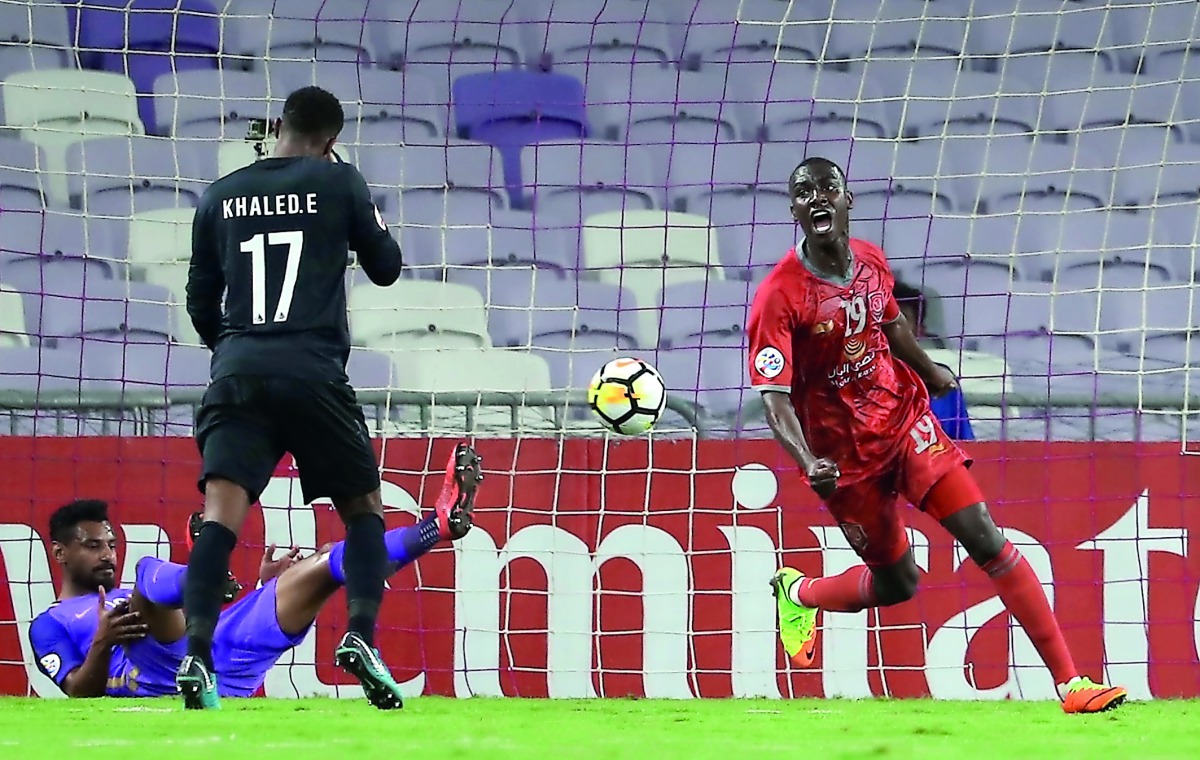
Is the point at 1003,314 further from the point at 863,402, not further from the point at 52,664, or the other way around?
the point at 52,664

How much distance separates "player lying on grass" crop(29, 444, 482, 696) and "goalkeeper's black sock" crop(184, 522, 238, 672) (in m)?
1.18

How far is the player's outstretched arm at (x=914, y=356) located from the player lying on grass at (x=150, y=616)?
5.17 feet

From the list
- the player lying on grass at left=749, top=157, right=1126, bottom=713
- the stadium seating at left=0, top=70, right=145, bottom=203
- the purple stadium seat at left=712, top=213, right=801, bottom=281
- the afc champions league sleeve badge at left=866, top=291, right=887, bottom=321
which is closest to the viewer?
the player lying on grass at left=749, top=157, right=1126, bottom=713

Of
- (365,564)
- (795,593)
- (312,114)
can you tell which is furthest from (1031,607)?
(312,114)

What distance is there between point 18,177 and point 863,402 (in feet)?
20.0

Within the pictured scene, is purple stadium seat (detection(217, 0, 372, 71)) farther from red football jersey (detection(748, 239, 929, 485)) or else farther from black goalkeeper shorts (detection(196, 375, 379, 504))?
black goalkeeper shorts (detection(196, 375, 379, 504))

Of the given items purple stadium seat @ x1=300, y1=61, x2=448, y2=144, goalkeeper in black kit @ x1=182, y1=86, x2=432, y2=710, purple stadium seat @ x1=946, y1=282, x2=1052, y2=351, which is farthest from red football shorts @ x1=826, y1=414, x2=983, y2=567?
purple stadium seat @ x1=300, y1=61, x2=448, y2=144

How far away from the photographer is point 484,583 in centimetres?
714

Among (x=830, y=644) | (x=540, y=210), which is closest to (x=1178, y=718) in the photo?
(x=830, y=644)

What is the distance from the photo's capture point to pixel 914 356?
5695 mm

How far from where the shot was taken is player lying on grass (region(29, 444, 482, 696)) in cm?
598

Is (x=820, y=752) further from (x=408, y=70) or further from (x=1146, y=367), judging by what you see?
(x=408, y=70)

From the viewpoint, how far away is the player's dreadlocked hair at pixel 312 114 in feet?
15.7

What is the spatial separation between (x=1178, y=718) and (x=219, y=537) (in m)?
2.91
